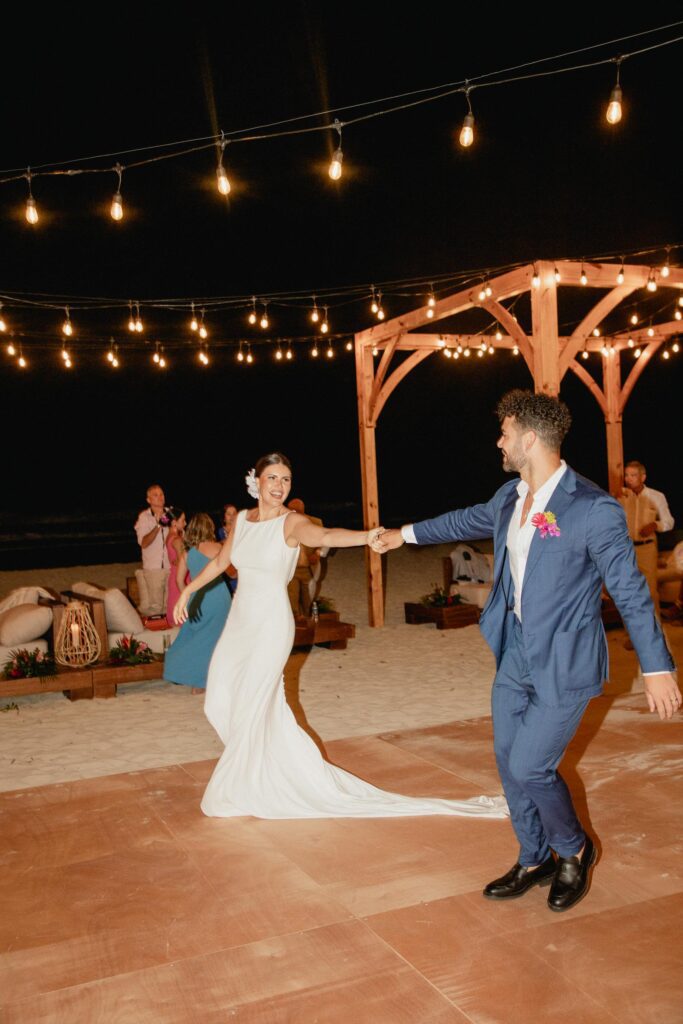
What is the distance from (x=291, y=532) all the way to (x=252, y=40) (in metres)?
6.72

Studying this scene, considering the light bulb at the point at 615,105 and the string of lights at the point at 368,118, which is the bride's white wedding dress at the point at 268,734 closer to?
the string of lights at the point at 368,118

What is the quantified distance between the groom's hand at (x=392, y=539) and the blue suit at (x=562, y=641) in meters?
0.80

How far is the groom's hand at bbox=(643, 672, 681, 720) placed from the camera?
2.81 meters

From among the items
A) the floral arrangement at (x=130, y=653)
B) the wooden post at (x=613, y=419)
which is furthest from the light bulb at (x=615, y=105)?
the wooden post at (x=613, y=419)

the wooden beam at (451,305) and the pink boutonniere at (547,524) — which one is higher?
the wooden beam at (451,305)

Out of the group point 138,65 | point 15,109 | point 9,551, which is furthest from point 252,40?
point 9,551

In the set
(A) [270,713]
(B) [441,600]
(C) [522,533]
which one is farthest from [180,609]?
(B) [441,600]

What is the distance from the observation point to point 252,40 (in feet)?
28.7

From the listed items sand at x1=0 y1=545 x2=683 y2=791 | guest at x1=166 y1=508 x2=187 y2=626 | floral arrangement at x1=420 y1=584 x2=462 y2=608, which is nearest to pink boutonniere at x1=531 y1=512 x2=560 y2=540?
sand at x1=0 y1=545 x2=683 y2=791

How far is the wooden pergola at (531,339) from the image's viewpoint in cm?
748

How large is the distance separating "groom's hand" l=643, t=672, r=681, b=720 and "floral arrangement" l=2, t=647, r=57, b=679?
18.8ft

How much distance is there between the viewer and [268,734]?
420 centimetres

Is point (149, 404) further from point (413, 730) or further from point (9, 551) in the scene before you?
point (413, 730)

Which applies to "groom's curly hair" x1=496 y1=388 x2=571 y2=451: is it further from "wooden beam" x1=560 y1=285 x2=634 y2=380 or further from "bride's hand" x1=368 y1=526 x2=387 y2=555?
"wooden beam" x1=560 y1=285 x2=634 y2=380
